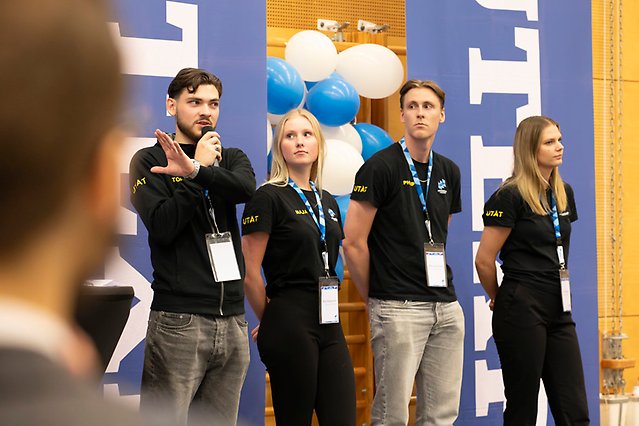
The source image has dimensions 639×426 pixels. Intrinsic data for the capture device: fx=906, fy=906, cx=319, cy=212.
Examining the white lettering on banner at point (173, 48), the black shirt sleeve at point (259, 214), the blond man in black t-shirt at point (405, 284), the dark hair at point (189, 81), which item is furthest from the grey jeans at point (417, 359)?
the white lettering on banner at point (173, 48)

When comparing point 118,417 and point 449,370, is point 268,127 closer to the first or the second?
point 449,370

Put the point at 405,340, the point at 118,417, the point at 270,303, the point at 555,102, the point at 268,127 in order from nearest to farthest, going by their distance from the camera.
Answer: the point at 118,417 → the point at 270,303 → the point at 405,340 → the point at 268,127 → the point at 555,102

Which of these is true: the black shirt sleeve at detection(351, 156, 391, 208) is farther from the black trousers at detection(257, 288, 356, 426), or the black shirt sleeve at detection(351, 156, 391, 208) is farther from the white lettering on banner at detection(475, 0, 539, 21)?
the white lettering on banner at detection(475, 0, 539, 21)

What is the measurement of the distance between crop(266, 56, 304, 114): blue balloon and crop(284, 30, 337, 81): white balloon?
0.47ft

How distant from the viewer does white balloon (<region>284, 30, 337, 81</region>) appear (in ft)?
14.3

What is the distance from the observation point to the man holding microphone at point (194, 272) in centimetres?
283

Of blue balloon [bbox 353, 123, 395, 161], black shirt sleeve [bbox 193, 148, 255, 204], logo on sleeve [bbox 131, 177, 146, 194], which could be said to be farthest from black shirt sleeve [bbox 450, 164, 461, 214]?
logo on sleeve [bbox 131, 177, 146, 194]

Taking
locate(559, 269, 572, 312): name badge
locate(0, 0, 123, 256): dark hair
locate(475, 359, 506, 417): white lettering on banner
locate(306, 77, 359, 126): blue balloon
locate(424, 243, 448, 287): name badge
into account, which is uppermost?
locate(306, 77, 359, 126): blue balloon

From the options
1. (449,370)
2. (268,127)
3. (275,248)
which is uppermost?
(268,127)

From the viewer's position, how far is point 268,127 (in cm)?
406

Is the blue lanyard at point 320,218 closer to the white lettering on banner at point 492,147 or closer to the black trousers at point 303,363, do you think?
the black trousers at point 303,363

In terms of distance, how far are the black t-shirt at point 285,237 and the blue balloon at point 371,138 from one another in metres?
1.29

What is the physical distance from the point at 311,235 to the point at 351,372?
512 millimetres

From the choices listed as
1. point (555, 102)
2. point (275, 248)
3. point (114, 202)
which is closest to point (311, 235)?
point (275, 248)
